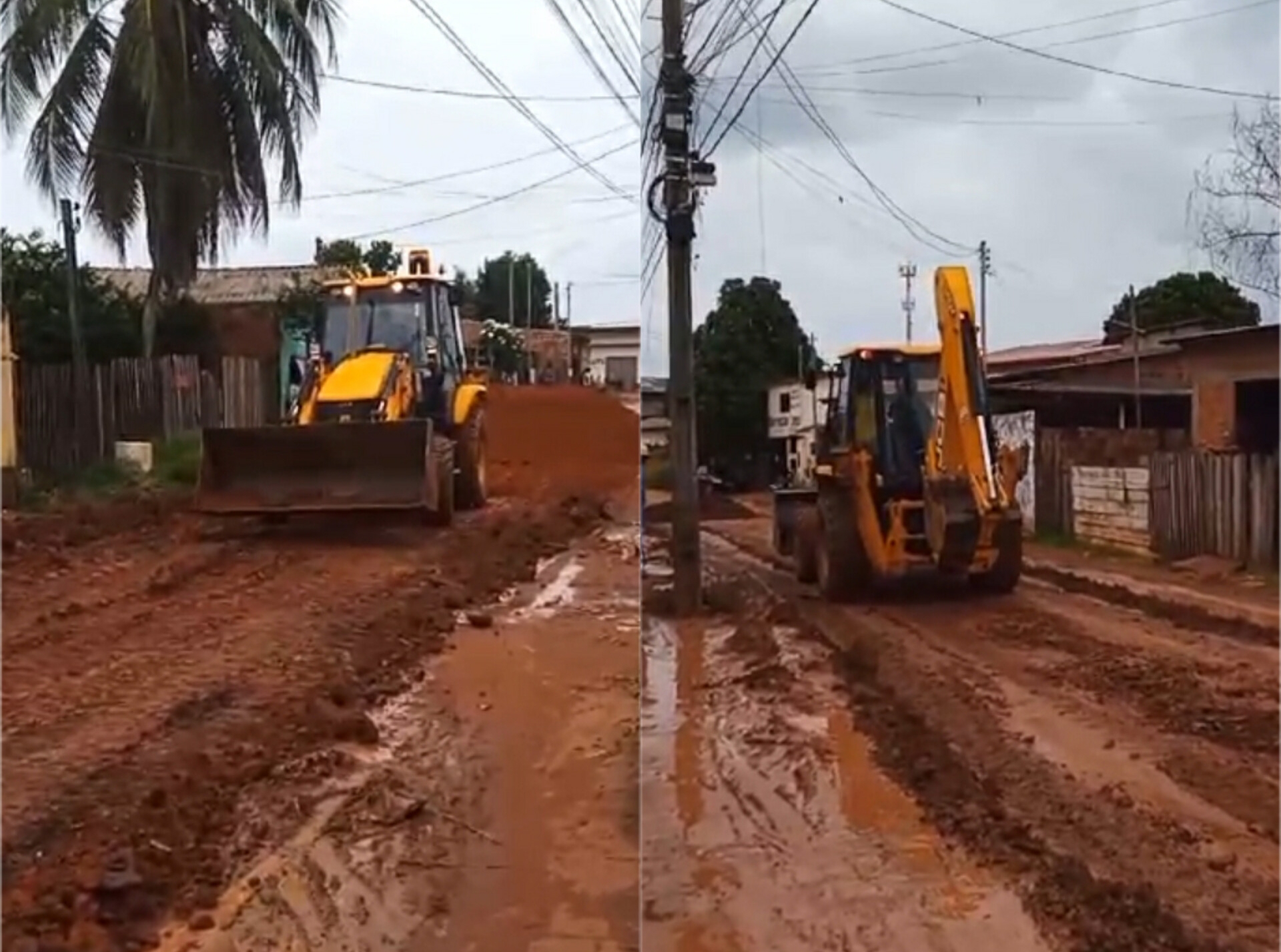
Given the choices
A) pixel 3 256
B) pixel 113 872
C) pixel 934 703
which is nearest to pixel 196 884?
pixel 113 872

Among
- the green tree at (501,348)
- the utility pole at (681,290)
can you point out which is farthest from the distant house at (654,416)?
the green tree at (501,348)

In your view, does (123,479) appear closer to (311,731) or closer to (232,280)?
(232,280)

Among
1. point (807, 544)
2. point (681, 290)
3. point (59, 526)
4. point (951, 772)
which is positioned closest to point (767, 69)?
point (681, 290)

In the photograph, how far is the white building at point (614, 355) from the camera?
1.38 m

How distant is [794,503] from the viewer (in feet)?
4.14

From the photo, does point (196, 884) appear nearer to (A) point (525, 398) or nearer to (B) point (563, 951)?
(B) point (563, 951)

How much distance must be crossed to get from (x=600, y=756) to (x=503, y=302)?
1.62ft

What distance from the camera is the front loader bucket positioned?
57.3 inches

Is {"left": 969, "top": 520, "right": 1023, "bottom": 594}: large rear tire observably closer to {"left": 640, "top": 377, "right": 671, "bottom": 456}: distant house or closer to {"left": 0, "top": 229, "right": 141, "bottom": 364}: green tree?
{"left": 640, "top": 377, "right": 671, "bottom": 456}: distant house

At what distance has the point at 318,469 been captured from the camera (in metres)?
2.19

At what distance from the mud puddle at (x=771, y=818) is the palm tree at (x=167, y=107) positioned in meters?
0.56

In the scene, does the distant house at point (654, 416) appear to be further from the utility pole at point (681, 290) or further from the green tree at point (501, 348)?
the green tree at point (501, 348)

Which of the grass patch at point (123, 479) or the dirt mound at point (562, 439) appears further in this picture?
the dirt mound at point (562, 439)

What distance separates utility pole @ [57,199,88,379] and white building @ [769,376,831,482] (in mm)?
625
